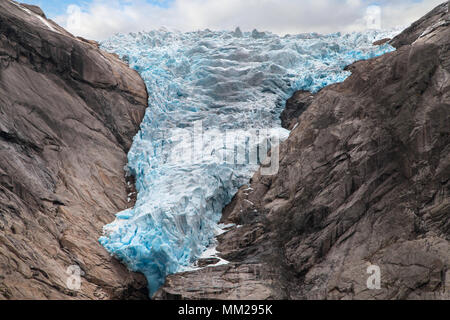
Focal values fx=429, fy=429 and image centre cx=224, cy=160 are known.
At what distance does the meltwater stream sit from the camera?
15.1 metres

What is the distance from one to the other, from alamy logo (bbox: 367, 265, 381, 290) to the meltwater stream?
229 inches

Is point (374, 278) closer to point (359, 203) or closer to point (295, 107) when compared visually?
point (359, 203)

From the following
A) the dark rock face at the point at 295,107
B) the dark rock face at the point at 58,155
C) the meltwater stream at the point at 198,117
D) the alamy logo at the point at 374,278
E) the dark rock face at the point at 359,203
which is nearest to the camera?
the alamy logo at the point at 374,278

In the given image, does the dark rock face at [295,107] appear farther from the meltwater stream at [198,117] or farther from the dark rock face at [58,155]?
the dark rock face at [58,155]

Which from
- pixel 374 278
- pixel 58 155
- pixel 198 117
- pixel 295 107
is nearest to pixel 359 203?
pixel 374 278

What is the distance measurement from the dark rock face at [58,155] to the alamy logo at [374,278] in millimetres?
7264

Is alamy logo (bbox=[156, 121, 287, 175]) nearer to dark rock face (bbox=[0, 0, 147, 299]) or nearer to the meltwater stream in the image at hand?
the meltwater stream

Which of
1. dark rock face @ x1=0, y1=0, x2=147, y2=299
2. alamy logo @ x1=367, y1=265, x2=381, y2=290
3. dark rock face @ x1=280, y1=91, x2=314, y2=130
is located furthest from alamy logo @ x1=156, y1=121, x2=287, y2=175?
alamy logo @ x1=367, y1=265, x2=381, y2=290

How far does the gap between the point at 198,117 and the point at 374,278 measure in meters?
12.1

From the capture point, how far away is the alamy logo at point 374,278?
11.8 m

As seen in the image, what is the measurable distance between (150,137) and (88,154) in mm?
3439

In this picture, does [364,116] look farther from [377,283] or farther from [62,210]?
[62,210]

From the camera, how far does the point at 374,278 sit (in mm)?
11953

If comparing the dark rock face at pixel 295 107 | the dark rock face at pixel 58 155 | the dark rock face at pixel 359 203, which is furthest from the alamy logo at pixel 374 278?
the dark rock face at pixel 295 107
